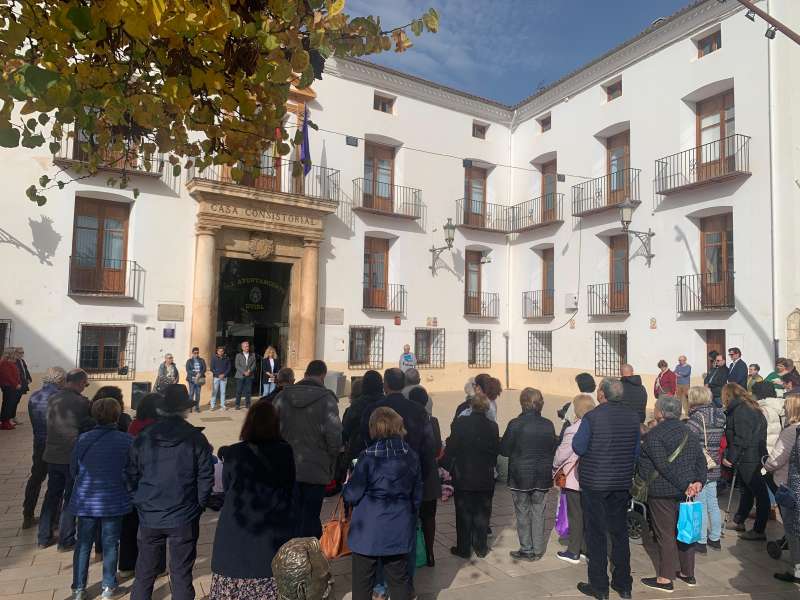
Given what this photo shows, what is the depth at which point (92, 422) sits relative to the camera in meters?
4.76

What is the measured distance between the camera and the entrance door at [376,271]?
1888 centimetres

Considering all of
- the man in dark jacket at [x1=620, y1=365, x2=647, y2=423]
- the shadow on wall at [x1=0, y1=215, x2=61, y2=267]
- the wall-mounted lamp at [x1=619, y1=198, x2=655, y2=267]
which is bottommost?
the man in dark jacket at [x1=620, y1=365, x2=647, y2=423]

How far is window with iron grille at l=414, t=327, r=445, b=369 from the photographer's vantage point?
19533 millimetres

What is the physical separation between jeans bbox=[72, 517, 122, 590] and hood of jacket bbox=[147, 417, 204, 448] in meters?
0.95

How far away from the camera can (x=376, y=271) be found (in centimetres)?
1923

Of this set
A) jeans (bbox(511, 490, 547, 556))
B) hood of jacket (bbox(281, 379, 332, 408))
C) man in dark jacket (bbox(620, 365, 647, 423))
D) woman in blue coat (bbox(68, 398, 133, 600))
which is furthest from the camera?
man in dark jacket (bbox(620, 365, 647, 423))

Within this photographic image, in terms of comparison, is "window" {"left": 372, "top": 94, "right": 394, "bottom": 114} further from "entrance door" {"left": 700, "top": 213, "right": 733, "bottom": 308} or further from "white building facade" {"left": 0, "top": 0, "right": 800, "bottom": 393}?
"entrance door" {"left": 700, "top": 213, "right": 733, "bottom": 308}

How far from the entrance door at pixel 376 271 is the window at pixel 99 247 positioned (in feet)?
23.6

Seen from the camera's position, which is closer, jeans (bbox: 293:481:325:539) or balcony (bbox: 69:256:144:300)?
jeans (bbox: 293:481:325:539)

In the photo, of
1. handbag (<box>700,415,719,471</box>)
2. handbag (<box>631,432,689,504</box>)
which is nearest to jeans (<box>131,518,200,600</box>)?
handbag (<box>631,432,689,504</box>)

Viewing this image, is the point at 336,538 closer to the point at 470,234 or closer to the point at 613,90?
the point at 470,234

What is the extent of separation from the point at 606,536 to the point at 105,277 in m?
13.9

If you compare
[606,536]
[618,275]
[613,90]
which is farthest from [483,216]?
[606,536]

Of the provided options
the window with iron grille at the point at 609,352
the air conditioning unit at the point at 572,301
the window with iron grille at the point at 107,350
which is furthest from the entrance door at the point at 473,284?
the window with iron grille at the point at 107,350
